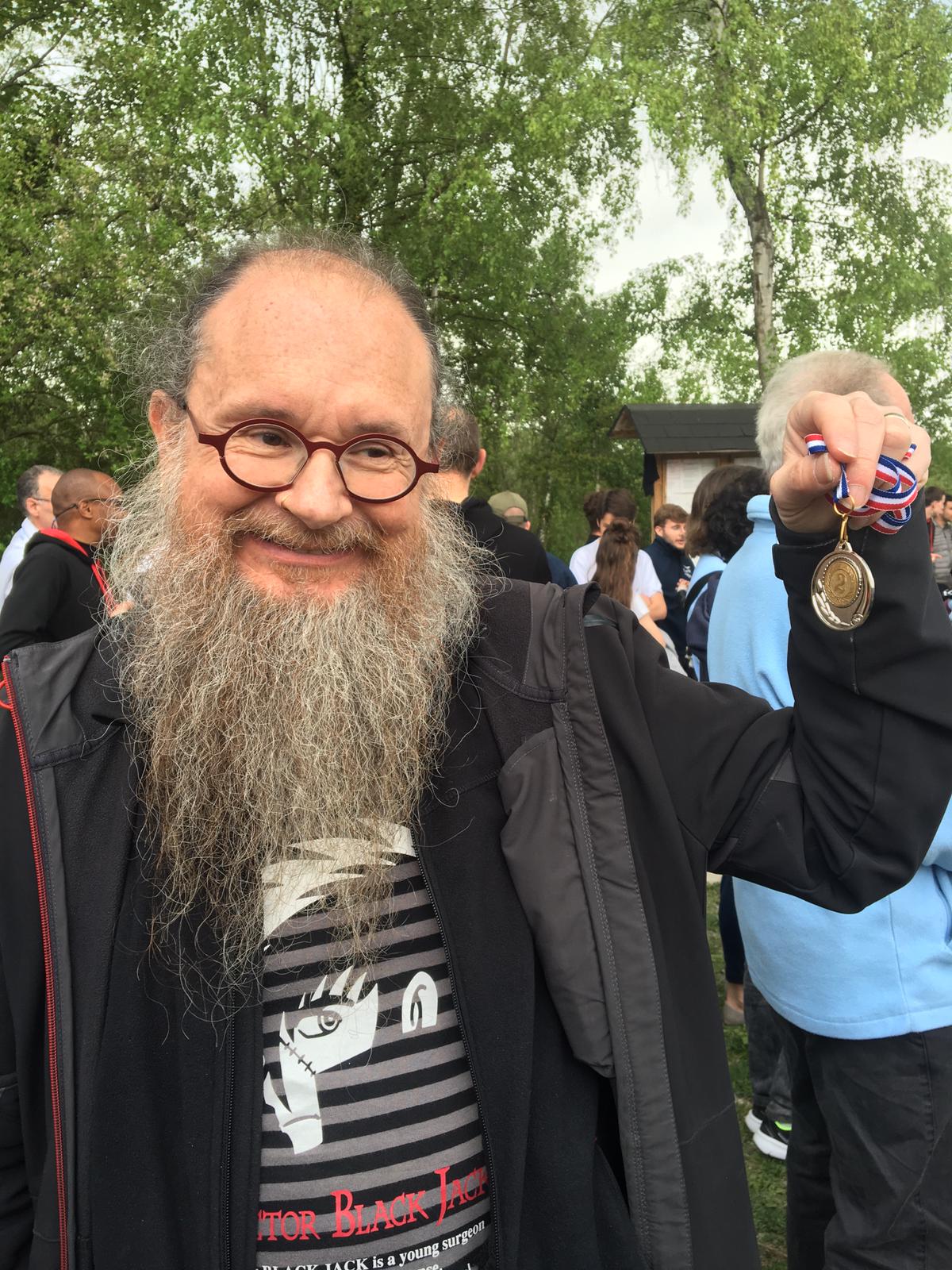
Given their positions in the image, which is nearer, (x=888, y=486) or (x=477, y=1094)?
(x=888, y=486)

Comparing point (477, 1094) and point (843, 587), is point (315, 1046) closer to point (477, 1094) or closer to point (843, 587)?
point (477, 1094)

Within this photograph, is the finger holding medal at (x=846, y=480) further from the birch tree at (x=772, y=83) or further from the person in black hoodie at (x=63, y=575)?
the birch tree at (x=772, y=83)

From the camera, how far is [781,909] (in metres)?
2.15

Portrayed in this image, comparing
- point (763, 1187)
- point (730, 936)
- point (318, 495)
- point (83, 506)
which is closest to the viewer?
point (318, 495)

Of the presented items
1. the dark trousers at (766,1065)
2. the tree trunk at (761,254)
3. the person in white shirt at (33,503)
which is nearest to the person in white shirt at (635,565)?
the dark trousers at (766,1065)

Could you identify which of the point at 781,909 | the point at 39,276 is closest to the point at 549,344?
the point at 39,276

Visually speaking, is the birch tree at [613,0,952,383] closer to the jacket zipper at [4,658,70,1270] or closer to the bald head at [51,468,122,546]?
the bald head at [51,468,122,546]

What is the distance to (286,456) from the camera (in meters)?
1.51

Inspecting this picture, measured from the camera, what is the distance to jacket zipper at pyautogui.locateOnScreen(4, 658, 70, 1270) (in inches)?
50.1

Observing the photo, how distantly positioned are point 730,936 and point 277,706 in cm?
311

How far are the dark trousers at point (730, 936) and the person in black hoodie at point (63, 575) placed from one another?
8.99 feet

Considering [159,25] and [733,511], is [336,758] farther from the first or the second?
[159,25]

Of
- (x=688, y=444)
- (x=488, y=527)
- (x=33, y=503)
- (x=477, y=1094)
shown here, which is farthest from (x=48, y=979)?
(x=688, y=444)

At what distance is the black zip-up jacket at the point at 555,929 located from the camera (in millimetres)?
1282
